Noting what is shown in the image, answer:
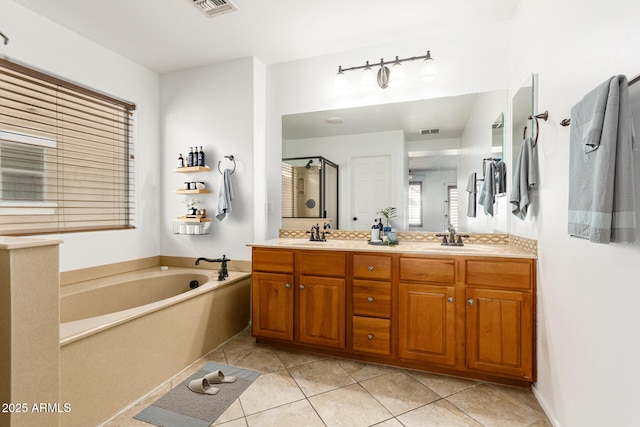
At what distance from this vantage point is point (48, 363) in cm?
129

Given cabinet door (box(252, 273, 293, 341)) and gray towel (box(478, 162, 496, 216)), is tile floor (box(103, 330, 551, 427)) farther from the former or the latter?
gray towel (box(478, 162, 496, 216))

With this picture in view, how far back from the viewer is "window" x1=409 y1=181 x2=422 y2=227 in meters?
2.66

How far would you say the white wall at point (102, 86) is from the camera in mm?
2248

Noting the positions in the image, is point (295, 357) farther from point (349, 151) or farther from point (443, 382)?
point (349, 151)

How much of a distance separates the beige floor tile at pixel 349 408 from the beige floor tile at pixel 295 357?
0.44 metres

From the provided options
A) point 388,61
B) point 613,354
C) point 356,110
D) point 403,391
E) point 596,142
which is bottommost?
point 403,391

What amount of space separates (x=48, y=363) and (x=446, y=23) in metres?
3.22

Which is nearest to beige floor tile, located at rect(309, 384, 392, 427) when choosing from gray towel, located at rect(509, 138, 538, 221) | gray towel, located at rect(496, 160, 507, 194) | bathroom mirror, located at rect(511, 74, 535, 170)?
gray towel, located at rect(509, 138, 538, 221)

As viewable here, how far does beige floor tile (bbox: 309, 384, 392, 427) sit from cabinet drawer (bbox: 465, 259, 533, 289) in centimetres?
98

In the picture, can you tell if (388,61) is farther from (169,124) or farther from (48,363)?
(48,363)

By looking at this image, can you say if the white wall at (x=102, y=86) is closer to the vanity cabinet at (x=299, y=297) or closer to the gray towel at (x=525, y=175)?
the vanity cabinet at (x=299, y=297)

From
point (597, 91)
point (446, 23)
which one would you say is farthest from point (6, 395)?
point (446, 23)

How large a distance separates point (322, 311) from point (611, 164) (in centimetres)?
189

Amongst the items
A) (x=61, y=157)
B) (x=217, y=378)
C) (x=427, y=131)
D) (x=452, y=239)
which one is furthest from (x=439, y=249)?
(x=61, y=157)
